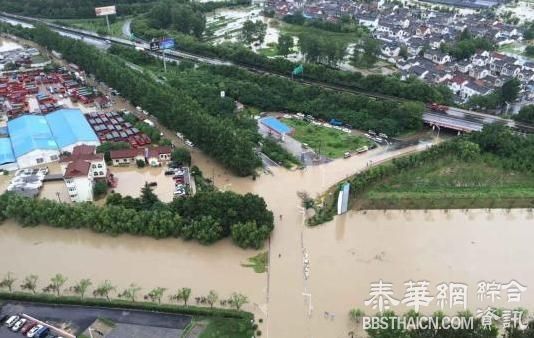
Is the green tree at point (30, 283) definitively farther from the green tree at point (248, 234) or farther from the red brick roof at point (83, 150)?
the green tree at point (248, 234)

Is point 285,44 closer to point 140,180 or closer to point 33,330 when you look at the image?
point 140,180

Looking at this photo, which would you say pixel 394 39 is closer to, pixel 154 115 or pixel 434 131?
pixel 434 131

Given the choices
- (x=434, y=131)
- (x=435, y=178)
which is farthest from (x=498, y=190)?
(x=434, y=131)

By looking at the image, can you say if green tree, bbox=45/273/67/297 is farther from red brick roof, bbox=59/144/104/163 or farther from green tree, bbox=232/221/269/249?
red brick roof, bbox=59/144/104/163

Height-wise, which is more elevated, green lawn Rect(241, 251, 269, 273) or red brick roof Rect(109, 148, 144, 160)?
red brick roof Rect(109, 148, 144, 160)

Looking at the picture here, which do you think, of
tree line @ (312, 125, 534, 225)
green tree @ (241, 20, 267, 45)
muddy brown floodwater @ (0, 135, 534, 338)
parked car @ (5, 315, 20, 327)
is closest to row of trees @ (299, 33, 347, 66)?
green tree @ (241, 20, 267, 45)

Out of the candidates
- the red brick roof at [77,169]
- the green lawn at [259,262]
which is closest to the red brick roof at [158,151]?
the red brick roof at [77,169]

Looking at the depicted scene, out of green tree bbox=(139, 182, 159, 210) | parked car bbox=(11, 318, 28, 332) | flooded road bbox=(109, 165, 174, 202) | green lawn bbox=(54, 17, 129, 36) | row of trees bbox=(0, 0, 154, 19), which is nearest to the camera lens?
parked car bbox=(11, 318, 28, 332)
